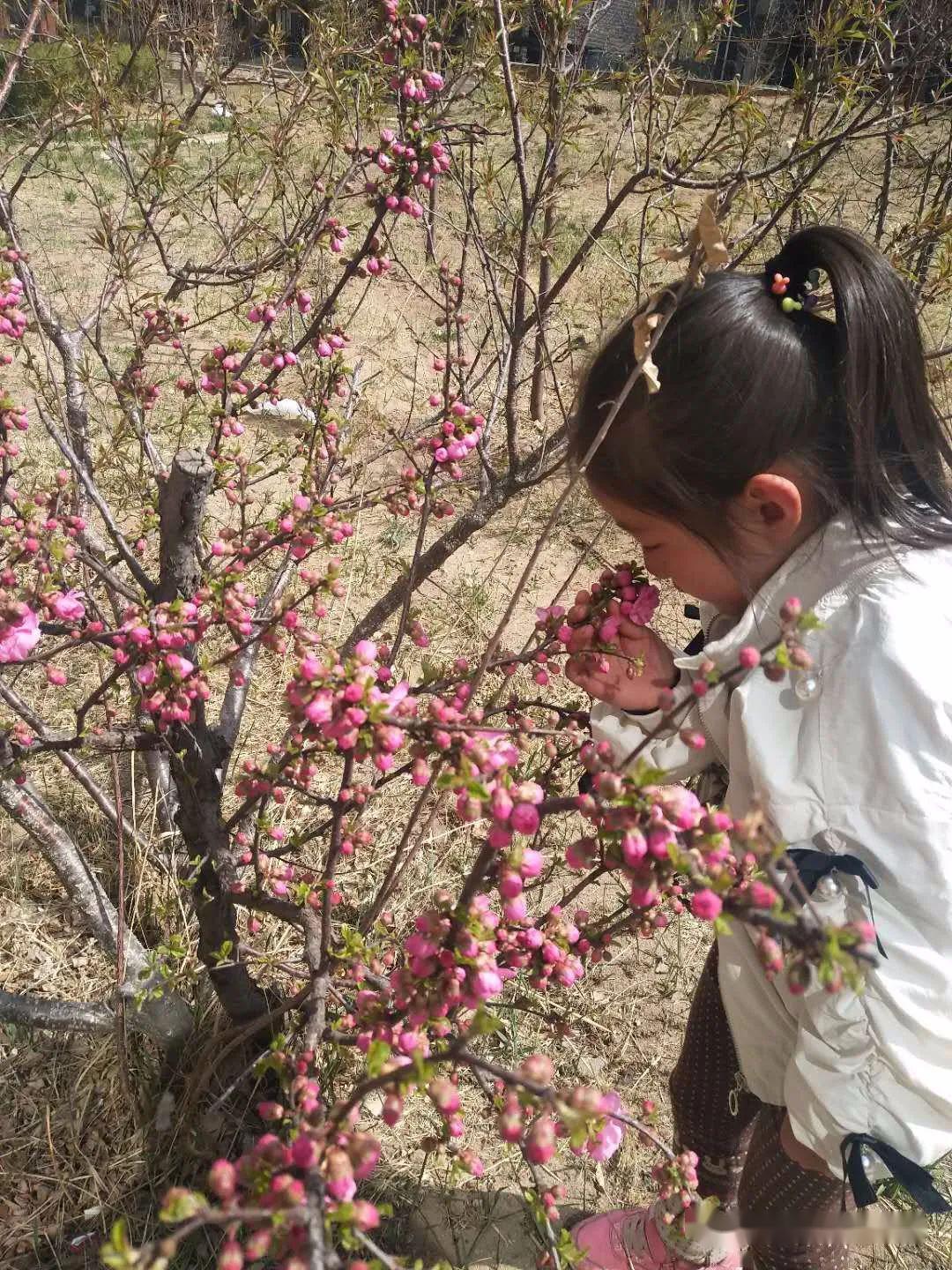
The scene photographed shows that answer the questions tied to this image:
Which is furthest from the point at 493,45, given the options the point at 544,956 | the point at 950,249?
the point at 544,956

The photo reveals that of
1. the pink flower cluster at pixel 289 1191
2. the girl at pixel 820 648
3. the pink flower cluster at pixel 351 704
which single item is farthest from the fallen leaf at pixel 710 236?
the pink flower cluster at pixel 289 1191

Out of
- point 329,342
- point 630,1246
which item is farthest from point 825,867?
point 329,342

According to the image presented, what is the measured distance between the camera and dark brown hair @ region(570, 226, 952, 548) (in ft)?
3.90

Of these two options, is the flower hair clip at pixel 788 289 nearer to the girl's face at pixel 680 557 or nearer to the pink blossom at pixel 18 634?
the girl's face at pixel 680 557

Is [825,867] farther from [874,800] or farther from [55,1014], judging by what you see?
[55,1014]

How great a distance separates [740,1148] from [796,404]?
135cm

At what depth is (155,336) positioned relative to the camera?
6.89 feet

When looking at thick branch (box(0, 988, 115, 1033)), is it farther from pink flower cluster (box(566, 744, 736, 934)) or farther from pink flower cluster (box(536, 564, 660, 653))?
pink flower cluster (box(566, 744, 736, 934))

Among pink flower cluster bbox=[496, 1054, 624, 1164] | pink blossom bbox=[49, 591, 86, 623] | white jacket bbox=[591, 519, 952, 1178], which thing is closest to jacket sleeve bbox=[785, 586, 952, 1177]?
white jacket bbox=[591, 519, 952, 1178]

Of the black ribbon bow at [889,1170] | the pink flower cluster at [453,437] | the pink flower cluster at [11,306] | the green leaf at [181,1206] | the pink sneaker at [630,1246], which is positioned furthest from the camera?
the pink sneaker at [630,1246]

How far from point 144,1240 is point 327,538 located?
4.31 feet

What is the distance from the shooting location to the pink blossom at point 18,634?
1.08 metres

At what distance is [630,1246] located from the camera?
179 centimetres

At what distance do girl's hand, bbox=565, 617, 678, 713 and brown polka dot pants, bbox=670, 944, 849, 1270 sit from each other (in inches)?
25.0
